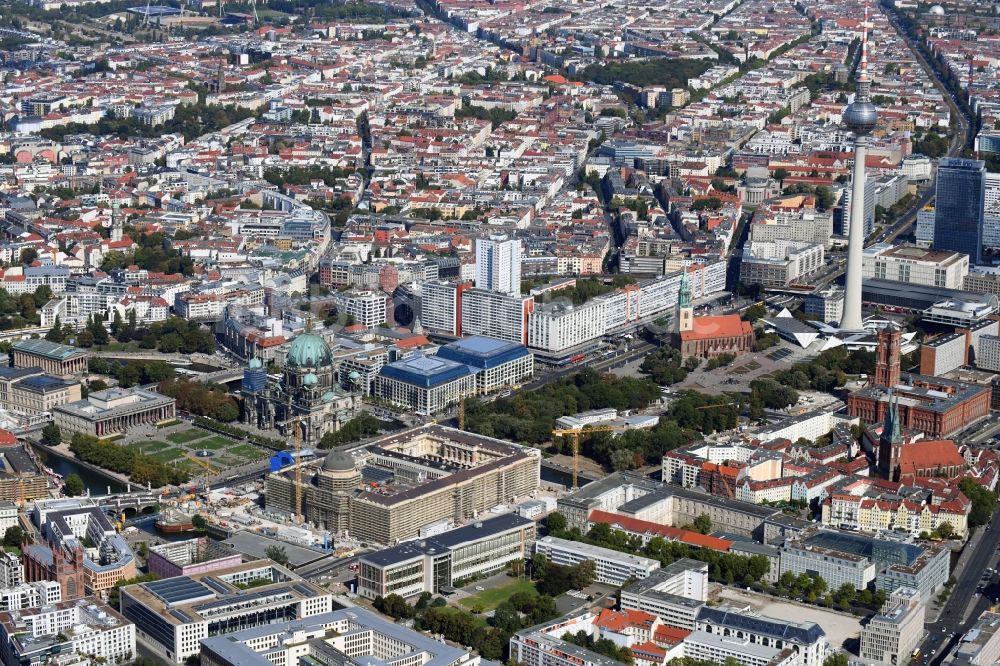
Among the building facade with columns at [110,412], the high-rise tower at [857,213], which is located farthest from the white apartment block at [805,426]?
the building facade with columns at [110,412]

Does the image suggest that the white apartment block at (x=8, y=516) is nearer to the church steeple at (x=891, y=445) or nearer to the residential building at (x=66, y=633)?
the residential building at (x=66, y=633)

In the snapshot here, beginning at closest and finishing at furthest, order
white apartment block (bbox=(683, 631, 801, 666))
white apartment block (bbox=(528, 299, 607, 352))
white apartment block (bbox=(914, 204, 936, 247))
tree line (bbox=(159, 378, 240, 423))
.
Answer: white apartment block (bbox=(683, 631, 801, 666)) → tree line (bbox=(159, 378, 240, 423)) → white apartment block (bbox=(528, 299, 607, 352)) → white apartment block (bbox=(914, 204, 936, 247))

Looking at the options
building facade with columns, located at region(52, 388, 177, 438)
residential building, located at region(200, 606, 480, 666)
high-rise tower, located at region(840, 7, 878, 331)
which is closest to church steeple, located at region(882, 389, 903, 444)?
high-rise tower, located at region(840, 7, 878, 331)

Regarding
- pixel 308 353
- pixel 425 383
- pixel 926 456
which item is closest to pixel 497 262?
pixel 425 383

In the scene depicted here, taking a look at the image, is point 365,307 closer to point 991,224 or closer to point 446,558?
point 446,558

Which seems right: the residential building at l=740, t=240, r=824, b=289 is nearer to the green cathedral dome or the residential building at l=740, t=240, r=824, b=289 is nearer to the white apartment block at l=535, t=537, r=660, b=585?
the green cathedral dome

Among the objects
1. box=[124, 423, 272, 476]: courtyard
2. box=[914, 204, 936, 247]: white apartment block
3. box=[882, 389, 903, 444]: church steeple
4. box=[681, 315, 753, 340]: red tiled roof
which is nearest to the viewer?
box=[882, 389, 903, 444]: church steeple
